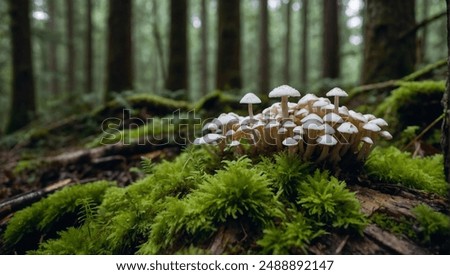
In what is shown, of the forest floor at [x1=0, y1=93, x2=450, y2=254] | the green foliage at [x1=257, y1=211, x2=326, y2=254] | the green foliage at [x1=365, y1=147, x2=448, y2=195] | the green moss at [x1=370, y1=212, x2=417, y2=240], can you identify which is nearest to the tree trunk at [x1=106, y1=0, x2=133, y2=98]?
the forest floor at [x1=0, y1=93, x2=450, y2=254]

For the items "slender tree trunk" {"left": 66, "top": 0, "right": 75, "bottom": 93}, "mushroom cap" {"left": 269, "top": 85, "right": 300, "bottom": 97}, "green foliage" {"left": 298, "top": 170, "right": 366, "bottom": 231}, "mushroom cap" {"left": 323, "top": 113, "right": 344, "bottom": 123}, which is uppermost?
"slender tree trunk" {"left": 66, "top": 0, "right": 75, "bottom": 93}

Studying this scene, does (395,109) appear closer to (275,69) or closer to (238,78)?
(238,78)

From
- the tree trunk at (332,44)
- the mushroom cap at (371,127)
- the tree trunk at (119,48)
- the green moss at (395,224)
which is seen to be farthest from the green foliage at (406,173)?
the tree trunk at (332,44)

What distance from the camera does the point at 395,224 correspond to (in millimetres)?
1859

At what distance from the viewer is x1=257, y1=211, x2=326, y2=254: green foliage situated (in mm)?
1686

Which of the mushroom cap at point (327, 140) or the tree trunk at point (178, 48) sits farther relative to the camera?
the tree trunk at point (178, 48)

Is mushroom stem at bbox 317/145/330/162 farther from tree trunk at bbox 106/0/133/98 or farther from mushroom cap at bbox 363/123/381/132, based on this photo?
tree trunk at bbox 106/0/133/98

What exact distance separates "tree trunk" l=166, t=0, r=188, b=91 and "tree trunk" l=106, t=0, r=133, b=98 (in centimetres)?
122

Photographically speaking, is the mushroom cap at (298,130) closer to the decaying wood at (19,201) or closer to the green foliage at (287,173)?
the green foliage at (287,173)

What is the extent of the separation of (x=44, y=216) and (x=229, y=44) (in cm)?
639

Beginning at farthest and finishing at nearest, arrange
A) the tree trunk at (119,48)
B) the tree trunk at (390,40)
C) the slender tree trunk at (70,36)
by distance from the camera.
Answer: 1. the slender tree trunk at (70,36)
2. the tree trunk at (119,48)
3. the tree trunk at (390,40)

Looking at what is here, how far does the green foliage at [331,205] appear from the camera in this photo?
1.81 m

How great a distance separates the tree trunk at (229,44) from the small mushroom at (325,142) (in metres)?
6.03

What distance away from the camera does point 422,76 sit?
14.7 ft
